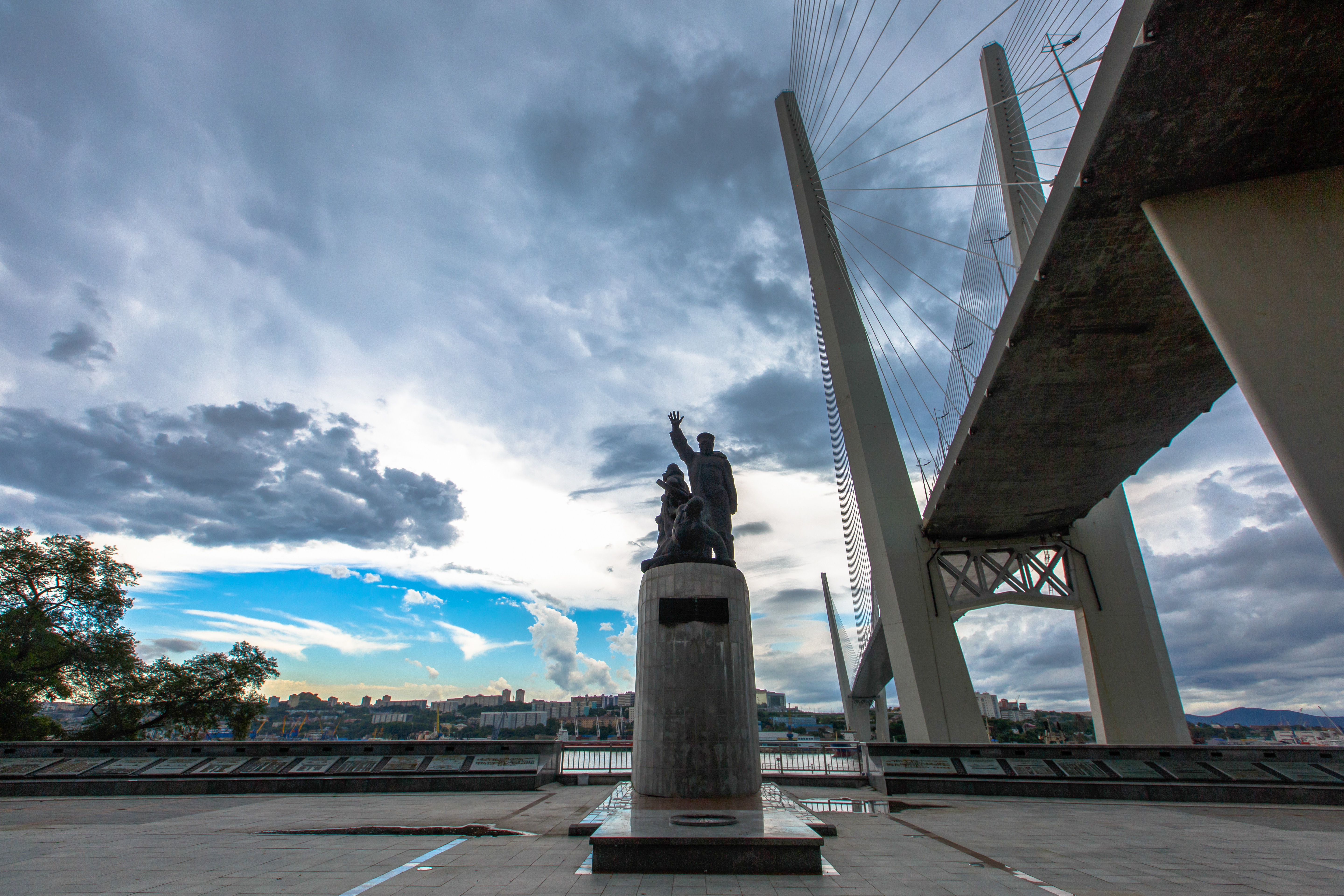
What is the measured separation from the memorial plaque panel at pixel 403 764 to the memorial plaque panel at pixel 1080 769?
1322 cm

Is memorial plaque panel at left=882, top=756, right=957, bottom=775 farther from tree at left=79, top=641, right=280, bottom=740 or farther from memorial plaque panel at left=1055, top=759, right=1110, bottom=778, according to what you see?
tree at left=79, top=641, right=280, bottom=740

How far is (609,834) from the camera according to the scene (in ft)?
18.3

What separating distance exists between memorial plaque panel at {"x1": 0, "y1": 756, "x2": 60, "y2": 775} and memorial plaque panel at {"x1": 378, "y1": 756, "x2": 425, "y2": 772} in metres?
6.82

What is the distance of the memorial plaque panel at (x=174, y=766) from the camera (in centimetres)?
1226

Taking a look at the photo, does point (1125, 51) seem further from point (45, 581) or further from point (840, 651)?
point (840, 651)

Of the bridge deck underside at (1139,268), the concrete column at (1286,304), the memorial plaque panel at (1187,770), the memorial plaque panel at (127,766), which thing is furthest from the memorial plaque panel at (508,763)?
the concrete column at (1286,304)

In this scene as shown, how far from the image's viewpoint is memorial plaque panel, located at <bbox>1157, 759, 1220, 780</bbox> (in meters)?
11.9

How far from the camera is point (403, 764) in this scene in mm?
12688

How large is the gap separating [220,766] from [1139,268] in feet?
62.8

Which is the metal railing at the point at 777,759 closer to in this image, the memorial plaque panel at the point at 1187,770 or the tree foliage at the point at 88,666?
the memorial plaque panel at the point at 1187,770

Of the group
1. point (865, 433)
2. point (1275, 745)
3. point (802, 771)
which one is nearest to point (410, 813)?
point (802, 771)

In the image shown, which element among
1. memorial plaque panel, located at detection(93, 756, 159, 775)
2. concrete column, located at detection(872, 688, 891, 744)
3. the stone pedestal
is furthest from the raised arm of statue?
concrete column, located at detection(872, 688, 891, 744)

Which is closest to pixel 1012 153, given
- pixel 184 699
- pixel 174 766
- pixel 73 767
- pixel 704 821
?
pixel 704 821

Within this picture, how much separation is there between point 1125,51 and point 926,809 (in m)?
10.8
